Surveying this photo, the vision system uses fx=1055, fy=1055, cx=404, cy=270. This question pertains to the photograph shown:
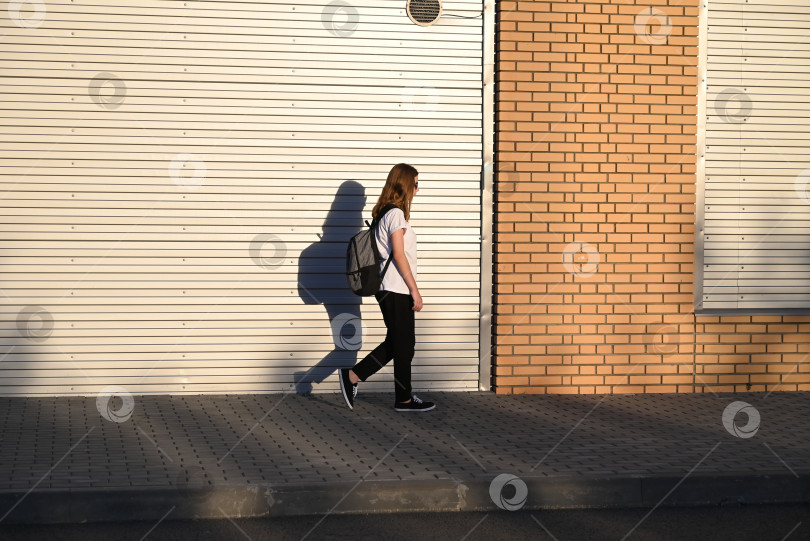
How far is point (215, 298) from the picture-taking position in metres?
9.20

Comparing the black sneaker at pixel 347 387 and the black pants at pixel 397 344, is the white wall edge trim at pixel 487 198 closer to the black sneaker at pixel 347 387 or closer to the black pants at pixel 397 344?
the black pants at pixel 397 344

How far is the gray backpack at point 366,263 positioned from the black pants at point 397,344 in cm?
15

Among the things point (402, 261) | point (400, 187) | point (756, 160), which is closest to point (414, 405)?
point (402, 261)

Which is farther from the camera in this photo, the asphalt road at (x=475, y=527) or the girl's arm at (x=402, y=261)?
the girl's arm at (x=402, y=261)

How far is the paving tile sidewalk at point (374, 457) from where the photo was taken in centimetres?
584

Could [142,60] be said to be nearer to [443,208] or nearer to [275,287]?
[275,287]

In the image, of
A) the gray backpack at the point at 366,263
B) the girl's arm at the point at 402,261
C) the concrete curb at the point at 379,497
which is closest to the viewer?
the concrete curb at the point at 379,497

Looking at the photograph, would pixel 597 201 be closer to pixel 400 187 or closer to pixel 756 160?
pixel 756 160

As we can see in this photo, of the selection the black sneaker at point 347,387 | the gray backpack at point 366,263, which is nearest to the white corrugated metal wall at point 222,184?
the black sneaker at point 347,387

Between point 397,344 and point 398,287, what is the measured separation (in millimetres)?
458

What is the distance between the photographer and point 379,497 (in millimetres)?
5918

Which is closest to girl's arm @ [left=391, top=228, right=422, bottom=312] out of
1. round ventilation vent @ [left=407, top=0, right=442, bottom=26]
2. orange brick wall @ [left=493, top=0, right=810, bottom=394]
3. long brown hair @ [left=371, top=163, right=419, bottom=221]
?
long brown hair @ [left=371, top=163, right=419, bottom=221]

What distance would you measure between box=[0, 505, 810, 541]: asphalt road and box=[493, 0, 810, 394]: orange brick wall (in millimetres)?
3491

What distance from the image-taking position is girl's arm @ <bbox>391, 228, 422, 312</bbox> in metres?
8.16
